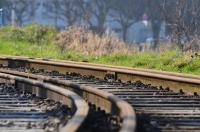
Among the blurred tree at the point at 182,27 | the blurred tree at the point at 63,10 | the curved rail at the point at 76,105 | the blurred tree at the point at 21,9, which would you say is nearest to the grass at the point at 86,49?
the blurred tree at the point at 182,27

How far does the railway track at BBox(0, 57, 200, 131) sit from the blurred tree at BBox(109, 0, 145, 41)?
36.4m

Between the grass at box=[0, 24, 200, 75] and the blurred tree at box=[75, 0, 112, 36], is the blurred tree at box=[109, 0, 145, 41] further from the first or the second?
the grass at box=[0, 24, 200, 75]

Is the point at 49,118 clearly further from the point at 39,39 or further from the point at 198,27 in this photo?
the point at 39,39

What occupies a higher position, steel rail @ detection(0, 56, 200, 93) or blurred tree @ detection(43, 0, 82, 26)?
blurred tree @ detection(43, 0, 82, 26)

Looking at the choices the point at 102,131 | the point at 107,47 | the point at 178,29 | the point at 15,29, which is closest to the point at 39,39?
the point at 15,29

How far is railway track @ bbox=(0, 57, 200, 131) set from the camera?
20.2ft

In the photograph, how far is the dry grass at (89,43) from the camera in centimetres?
1799

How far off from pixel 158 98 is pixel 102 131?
2.88 metres

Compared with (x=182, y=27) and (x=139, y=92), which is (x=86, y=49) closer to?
(x=182, y=27)

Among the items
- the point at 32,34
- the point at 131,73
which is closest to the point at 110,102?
the point at 131,73

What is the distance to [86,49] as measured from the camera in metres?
18.5

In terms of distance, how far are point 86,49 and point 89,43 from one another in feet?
1.50

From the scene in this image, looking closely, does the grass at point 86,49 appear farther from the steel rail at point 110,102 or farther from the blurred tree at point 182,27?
the steel rail at point 110,102

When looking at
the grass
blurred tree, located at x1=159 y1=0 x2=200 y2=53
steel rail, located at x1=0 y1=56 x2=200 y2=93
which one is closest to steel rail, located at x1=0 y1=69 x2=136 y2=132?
steel rail, located at x1=0 y1=56 x2=200 y2=93
